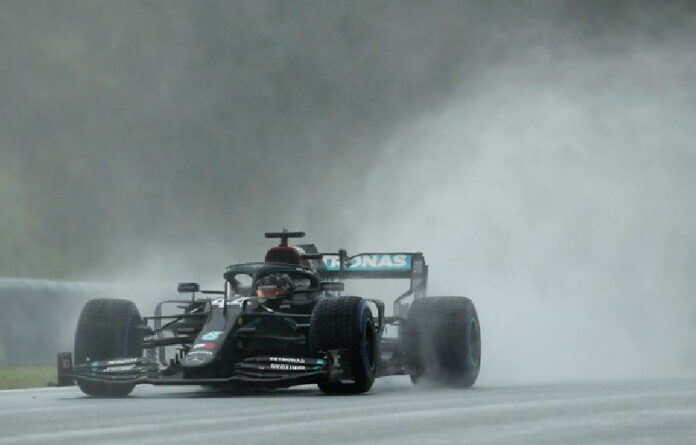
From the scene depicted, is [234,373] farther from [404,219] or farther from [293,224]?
[293,224]

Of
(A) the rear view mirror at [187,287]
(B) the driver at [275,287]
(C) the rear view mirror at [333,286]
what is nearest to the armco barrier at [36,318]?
(A) the rear view mirror at [187,287]

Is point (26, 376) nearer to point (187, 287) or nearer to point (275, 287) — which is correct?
point (187, 287)

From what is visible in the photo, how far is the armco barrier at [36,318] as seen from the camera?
22.6 meters

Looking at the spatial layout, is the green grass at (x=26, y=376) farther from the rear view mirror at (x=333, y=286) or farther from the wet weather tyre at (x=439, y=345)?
the wet weather tyre at (x=439, y=345)

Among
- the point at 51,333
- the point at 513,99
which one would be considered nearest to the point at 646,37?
the point at 513,99

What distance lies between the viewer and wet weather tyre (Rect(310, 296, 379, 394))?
15.9 m

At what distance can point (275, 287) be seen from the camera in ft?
56.7

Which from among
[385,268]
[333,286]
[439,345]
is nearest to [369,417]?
[333,286]

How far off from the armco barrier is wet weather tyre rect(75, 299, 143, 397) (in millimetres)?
5512

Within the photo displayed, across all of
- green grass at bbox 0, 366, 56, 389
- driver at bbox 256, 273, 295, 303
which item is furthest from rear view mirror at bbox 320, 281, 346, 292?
green grass at bbox 0, 366, 56, 389

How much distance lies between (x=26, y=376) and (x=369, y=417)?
10.1 meters

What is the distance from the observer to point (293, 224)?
40062 millimetres

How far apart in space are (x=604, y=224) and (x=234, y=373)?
17.4 metres

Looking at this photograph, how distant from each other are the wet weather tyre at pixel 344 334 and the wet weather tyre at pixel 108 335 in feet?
8.05
